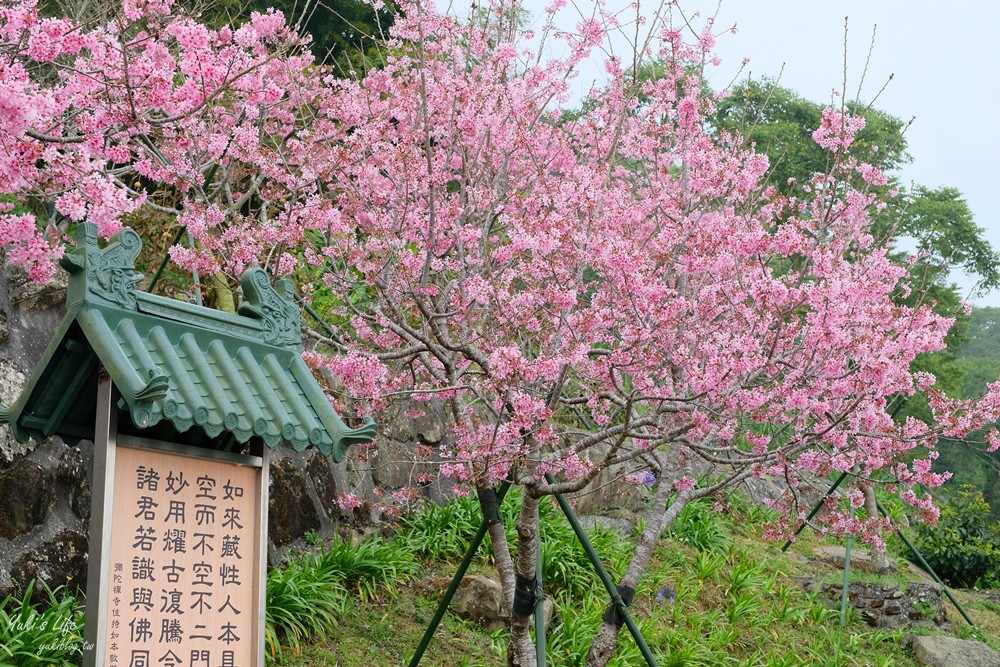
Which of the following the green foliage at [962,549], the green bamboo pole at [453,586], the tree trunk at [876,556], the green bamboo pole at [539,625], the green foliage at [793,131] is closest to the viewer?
the green bamboo pole at [539,625]

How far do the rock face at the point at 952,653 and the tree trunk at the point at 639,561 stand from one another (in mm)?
4289

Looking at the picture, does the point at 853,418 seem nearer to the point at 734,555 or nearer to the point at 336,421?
the point at 336,421

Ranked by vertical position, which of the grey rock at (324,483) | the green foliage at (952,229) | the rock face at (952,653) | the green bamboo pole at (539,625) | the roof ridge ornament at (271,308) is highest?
the green foliage at (952,229)

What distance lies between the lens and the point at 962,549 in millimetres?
13211

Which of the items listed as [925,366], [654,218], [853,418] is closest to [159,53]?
[654,218]

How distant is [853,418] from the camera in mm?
6676

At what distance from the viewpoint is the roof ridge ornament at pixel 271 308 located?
454 cm

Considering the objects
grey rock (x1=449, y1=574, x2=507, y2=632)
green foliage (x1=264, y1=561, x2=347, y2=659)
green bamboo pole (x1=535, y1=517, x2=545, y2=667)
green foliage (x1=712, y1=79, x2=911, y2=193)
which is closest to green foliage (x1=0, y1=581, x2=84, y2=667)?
green foliage (x1=264, y1=561, x2=347, y2=659)

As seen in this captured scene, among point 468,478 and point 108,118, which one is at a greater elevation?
point 108,118

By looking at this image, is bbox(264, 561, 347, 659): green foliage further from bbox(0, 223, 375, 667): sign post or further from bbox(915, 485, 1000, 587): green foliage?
bbox(915, 485, 1000, 587): green foliage

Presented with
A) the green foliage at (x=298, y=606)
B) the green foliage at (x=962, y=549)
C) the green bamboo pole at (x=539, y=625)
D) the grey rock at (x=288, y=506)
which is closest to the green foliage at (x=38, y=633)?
the green foliage at (x=298, y=606)

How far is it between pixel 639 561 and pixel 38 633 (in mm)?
4026

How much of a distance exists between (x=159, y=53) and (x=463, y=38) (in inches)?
131

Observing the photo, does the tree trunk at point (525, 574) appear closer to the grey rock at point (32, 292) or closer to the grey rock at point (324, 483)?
the grey rock at point (324, 483)
